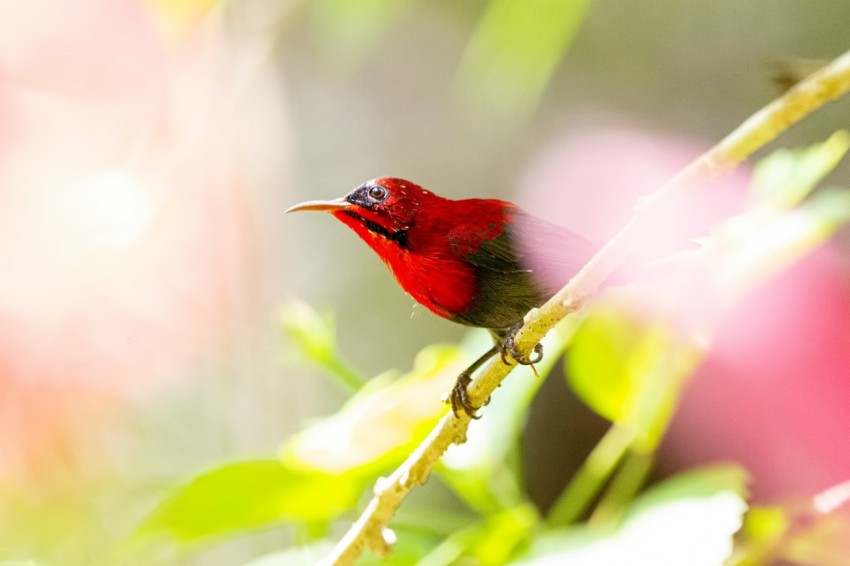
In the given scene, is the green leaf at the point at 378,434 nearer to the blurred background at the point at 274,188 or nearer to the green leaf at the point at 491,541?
the green leaf at the point at 491,541

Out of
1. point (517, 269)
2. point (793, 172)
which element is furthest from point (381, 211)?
point (793, 172)

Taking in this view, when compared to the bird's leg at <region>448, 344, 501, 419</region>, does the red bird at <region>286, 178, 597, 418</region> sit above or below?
above

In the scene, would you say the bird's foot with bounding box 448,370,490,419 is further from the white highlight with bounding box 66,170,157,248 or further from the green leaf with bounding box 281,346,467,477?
the white highlight with bounding box 66,170,157,248

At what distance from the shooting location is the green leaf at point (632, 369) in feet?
3.25

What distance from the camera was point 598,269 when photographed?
520 millimetres

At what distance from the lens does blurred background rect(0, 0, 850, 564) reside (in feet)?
4.75

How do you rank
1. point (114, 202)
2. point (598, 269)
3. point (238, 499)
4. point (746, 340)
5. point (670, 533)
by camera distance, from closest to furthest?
point (598, 269) < point (670, 533) < point (238, 499) < point (746, 340) < point (114, 202)

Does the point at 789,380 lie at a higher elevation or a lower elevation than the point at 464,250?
lower

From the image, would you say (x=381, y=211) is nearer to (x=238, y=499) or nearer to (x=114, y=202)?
(x=238, y=499)

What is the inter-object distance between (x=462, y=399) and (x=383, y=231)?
185mm

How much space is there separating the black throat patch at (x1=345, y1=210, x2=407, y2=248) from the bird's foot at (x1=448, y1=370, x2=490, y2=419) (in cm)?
16

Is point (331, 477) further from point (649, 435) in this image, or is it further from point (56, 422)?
point (56, 422)

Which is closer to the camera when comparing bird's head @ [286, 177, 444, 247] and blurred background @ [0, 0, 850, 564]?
bird's head @ [286, 177, 444, 247]

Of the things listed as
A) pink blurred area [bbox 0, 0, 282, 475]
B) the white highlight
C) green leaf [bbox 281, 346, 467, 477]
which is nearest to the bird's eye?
green leaf [bbox 281, 346, 467, 477]
